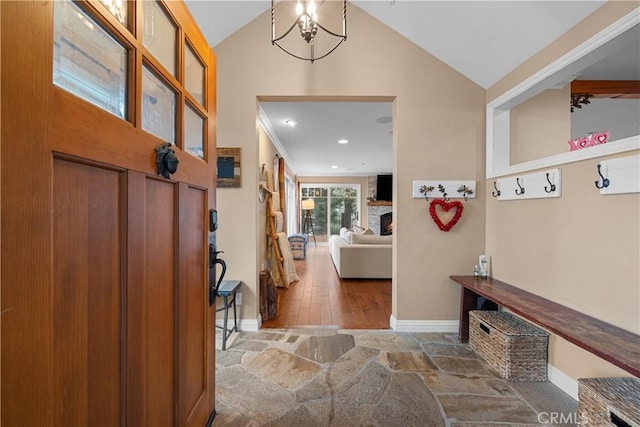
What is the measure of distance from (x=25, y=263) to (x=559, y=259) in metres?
2.56

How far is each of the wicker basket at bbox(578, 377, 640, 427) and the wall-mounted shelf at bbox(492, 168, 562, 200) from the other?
3.60 ft

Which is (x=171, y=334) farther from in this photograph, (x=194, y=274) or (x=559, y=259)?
(x=559, y=259)

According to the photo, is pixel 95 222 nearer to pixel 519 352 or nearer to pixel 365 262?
pixel 519 352

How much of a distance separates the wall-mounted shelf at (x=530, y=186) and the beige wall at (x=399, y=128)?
0.26 m

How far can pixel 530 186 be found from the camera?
6.79 feet

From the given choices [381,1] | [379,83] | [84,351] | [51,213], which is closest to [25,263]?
[51,213]

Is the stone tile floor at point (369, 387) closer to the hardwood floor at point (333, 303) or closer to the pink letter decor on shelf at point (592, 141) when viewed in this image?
the hardwood floor at point (333, 303)

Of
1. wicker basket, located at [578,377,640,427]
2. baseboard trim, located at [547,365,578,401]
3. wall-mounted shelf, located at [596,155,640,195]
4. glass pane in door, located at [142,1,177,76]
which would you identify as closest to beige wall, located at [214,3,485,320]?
baseboard trim, located at [547,365,578,401]

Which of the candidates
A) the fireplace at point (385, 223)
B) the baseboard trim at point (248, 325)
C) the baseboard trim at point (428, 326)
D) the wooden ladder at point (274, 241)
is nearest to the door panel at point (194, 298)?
the baseboard trim at point (248, 325)

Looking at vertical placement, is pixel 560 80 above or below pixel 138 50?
above

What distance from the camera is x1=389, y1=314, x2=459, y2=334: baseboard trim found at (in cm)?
262

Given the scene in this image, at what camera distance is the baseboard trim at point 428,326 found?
2617 mm

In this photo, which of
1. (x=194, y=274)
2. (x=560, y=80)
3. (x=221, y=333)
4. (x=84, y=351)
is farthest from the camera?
(x=221, y=333)

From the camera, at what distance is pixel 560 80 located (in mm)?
1969
